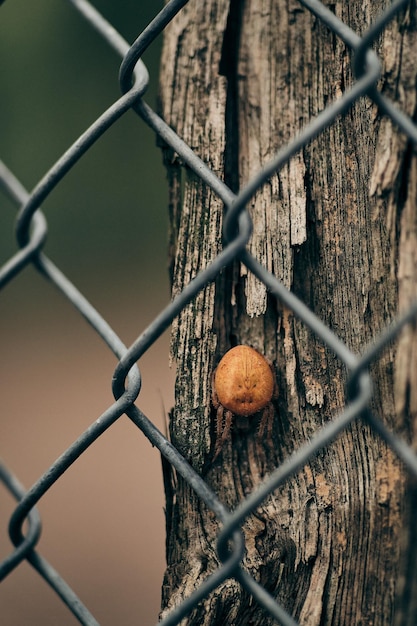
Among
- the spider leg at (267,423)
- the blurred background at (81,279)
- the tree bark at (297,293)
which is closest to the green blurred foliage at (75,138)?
the blurred background at (81,279)

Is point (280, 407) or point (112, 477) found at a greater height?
point (280, 407)

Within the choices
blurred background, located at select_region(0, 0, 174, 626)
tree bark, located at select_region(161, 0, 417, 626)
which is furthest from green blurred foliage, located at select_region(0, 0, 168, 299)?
tree bark, located at select_region(161, 0, 417, 626)

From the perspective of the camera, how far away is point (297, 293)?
0.70 metres

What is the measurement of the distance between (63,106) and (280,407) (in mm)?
3720

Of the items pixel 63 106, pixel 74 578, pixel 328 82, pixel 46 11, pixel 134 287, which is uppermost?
pixel 46 11

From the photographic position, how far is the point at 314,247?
0.70 meters

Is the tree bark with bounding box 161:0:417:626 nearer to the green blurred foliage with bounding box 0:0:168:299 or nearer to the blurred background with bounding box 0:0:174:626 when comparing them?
the blurred background with bounding box 0:0:174:626

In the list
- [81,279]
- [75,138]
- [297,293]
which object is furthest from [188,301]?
[81,279]

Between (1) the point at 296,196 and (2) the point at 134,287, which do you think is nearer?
(1) the point at 296,196

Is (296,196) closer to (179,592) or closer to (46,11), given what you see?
(179,592)

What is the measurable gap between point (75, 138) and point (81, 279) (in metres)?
0.89

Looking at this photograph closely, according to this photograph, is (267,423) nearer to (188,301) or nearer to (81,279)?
(188,301)

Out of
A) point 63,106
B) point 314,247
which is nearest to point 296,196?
point 314,247

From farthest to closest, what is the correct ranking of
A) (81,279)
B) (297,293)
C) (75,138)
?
(81,279)
(75,138)
(297,293)
